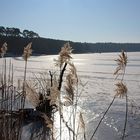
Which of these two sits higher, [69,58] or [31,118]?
[69,58]

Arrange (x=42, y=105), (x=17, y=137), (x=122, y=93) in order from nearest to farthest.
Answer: (x=122, y=93)
(x=17, y=137)
(x=42, y=105)

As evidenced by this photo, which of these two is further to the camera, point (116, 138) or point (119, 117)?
point (119, 117)

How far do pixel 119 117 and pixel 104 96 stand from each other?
4741 mm

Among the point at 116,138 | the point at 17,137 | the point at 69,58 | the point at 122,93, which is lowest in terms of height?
the point at 116,138

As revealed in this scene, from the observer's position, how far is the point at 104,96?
1686 centimetres

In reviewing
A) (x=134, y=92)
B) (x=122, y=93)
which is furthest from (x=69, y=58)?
(x=134, y=92)

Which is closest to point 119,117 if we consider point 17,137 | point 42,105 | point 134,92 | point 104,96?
point 42,105

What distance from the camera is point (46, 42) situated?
122m

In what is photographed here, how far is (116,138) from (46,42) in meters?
113

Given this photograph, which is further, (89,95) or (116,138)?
(89,95)

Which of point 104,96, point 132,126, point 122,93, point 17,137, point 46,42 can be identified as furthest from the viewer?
point 46,42

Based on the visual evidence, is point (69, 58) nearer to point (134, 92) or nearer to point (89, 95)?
point (89, 95)

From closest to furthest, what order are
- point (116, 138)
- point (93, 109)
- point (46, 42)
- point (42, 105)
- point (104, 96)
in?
point (116, 138)
point (42, 105)
point (93, 109)
point (104, 96)
point (46, 42)

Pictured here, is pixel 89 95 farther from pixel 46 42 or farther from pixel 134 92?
pixel 46 42
